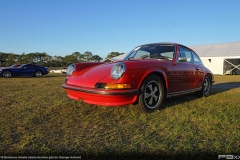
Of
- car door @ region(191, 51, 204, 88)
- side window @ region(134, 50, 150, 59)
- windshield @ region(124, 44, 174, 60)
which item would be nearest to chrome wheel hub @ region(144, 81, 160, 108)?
windshield @ region(124, 44, 174, 60)

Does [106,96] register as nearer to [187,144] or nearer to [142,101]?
[142,101]

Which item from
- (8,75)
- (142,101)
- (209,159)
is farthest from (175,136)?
(8,75)

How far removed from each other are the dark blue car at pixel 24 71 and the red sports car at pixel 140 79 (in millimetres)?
12920

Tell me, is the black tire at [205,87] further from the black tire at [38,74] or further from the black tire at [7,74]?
the black tire at [7,74]

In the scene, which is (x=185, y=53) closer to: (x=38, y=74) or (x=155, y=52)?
(x=155, y=52)

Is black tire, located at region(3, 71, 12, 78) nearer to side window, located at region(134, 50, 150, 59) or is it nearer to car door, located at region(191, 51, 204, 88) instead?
side window, located at region(134, 50, 150, 59)

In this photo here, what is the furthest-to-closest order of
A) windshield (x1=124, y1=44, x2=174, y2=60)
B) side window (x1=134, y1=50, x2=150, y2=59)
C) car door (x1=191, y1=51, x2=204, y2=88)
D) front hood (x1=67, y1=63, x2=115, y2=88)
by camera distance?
car door (x1=191, y1=51, x2=204, y2=88) → side window (x1=134, y1=50, x2=150, y2=59) → windshield (x1=124, y1=44, x2=174, y2=60) → front hood (x1=67, y1=63, x2=115, y2=88)

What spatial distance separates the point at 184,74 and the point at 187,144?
2311 mm

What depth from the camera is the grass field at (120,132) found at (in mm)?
1829

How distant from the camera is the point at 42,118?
2.93 m

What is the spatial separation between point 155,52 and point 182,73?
0.75 m

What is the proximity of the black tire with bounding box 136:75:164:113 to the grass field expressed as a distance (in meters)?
0.15

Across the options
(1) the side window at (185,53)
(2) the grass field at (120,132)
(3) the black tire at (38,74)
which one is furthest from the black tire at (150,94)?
(3) the black tire at (38,74)

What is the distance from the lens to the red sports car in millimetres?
2867
